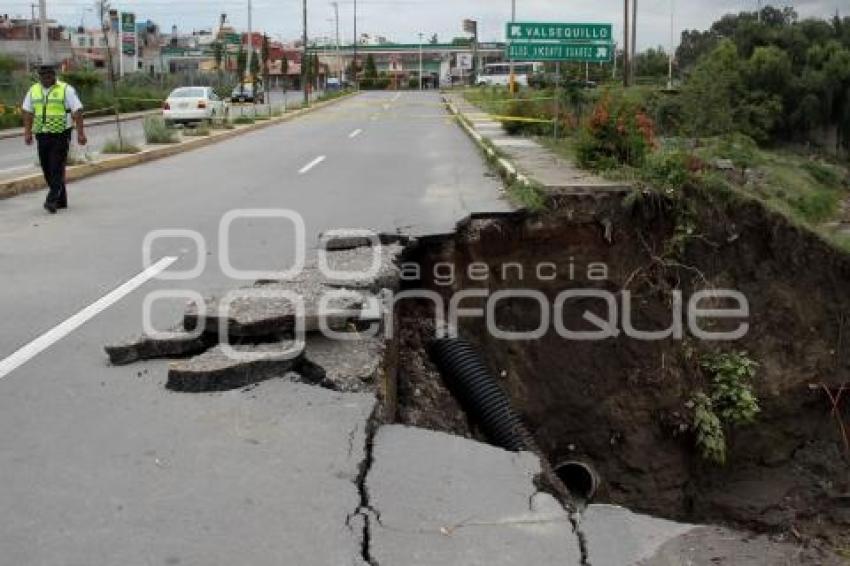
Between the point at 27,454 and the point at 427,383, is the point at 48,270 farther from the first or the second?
the point at 27,454

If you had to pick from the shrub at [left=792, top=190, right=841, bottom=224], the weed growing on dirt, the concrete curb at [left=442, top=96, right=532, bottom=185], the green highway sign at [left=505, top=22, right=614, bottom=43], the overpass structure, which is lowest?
the weed growing on dirt

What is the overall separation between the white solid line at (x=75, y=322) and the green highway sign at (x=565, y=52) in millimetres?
11822

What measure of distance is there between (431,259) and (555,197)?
6.81 feet

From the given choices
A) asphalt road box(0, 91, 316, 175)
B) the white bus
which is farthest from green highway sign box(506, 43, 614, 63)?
the white bus

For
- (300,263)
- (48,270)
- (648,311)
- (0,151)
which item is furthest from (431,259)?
(0,151)

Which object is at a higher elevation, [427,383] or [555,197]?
[555,197]

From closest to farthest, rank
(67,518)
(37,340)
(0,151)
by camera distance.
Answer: (67,518)
(37,340)
(0,151)

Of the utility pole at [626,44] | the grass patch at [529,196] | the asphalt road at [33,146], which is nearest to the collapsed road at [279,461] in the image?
the grass patch at [529,196]

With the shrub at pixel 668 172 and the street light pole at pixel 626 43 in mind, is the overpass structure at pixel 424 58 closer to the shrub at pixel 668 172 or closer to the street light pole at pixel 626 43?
the street light pole at pixel 626 43

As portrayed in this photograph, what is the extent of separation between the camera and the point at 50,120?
1214 centimetres

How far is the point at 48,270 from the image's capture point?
8688 millimetres

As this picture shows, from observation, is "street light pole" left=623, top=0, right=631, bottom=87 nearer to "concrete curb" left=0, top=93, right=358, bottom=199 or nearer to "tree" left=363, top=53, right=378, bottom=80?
"concrete curb" left=0, top=93, right=358, bottom=199

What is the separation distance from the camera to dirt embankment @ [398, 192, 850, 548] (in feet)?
32.2

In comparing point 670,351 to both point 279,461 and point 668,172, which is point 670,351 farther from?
point 279,461
